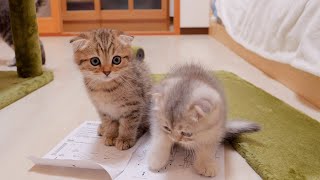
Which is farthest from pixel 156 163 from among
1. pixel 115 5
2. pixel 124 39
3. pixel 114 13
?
pixel 115 5

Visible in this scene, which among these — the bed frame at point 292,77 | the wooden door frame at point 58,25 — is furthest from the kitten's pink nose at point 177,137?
the wooden door frame at point 58,25

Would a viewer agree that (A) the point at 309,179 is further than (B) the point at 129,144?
No

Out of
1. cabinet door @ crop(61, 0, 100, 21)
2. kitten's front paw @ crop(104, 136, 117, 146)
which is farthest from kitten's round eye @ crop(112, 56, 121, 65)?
cabinet door @ crop(61, 0, 100, 21)

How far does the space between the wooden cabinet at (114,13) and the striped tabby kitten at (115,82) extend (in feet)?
11.0

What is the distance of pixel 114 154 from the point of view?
3.57 feet

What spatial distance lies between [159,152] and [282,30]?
96 cm

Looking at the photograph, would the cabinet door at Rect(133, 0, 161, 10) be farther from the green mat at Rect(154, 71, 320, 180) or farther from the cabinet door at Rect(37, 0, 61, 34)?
the green mat at Rect(154, 71, 320, 180)

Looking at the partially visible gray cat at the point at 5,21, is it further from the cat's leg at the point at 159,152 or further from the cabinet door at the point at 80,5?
the cabinet door at the point at 80,5

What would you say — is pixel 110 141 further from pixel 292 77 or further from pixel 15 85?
pixel 292 77

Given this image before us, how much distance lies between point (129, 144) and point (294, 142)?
53 cm

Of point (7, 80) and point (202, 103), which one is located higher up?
point (202, 103)

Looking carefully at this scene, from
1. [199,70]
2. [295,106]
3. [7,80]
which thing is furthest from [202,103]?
[7,80]

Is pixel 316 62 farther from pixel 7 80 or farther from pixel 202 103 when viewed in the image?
pixel 7 80

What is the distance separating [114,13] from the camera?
15.0ft
